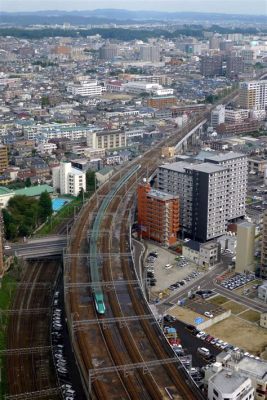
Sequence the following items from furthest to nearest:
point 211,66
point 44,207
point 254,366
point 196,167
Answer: point 211,66, point 44,207, point 196,167, point 254,366

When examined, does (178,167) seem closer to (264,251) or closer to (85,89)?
(264,251)

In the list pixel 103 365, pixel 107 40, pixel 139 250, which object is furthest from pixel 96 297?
pixel 107 40

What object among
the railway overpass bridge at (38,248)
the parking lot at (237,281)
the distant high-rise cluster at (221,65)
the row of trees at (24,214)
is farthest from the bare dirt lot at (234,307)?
the distant high-rise cluster at (221,65)

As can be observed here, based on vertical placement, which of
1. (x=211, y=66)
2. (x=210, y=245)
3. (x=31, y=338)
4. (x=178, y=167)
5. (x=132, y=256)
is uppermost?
(x=178, y=167)

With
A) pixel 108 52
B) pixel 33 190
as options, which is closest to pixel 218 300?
pixel 33 190

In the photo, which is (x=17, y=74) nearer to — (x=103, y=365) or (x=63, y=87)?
(x=63, y=87)

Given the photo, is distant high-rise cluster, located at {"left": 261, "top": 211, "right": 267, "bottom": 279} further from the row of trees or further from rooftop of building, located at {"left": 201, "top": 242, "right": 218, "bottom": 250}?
the row of trees
